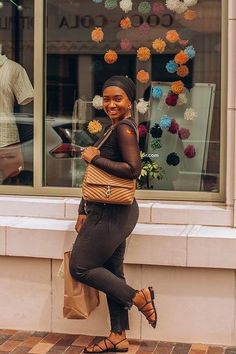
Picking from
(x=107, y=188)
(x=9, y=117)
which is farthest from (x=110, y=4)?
(x=107, y=188)

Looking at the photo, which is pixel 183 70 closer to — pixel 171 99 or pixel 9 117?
pixel 171 99

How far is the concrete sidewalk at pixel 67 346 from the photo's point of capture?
5.59 meters

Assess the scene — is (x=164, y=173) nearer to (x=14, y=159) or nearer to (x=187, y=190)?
(x=187, y=190)

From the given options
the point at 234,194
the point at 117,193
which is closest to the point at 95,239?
the point at 117,193

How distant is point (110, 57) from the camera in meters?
6.48

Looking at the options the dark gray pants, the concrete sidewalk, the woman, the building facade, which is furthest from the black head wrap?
the concrete sidewalk

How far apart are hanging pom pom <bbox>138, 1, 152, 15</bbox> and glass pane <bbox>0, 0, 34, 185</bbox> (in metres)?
0.92

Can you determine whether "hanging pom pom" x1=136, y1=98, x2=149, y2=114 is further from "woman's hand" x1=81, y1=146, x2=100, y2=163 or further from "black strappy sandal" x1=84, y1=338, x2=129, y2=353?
"black strappy sandal" x1=84, y1=338, x2=129, y2=353

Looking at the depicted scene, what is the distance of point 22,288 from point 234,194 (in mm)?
1797

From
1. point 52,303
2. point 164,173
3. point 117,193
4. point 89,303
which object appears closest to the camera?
point 117,193

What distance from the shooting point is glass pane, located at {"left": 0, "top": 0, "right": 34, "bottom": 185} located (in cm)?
661

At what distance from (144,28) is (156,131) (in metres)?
0.86

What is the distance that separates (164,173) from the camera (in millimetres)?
6438

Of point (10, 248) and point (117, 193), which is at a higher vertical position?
point (117, 193)
